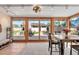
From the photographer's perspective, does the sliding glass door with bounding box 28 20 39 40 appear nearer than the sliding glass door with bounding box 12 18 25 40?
No

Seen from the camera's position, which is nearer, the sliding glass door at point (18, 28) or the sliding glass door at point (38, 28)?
the sliding glass door at point (18, 28)

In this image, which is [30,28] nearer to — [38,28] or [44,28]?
[38,28]

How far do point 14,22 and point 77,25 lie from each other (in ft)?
15.1

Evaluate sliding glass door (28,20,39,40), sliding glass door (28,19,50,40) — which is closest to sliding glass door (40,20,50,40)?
sliding glass door (28,19,50,40)

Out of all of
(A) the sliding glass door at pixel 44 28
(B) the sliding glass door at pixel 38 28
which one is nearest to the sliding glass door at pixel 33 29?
(B) the sliding glass door at pixel 38 28

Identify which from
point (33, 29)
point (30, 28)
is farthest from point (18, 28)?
point (33, 29)

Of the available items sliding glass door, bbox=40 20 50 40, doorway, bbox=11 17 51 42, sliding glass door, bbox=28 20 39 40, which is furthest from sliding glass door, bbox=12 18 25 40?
sliding glass door, bbox=40 20 50 40

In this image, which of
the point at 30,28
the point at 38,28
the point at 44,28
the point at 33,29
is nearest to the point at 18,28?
the point at 30,28

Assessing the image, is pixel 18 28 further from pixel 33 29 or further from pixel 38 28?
pixel 38 28

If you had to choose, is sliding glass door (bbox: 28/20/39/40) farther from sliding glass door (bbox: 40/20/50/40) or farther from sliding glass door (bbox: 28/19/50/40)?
sliding glass door (bbox: 40/20/50/40)

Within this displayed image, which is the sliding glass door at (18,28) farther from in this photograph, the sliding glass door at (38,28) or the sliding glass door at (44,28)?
the sliding glass door at (44,28)
